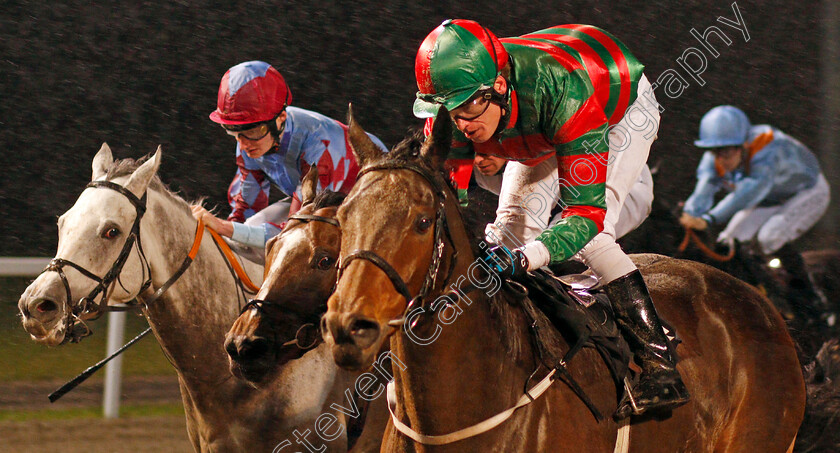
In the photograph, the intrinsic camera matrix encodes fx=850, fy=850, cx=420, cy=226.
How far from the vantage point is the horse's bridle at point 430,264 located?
56.4 inches

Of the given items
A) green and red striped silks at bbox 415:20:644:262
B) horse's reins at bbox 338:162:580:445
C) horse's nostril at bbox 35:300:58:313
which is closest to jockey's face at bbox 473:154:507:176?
green and red striped silks at bbox 415:20:644:262

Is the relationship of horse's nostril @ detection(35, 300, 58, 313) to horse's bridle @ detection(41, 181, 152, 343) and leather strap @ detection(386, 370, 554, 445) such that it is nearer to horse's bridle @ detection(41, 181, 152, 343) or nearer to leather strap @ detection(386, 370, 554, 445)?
horse's bridle @ detection(41, 181, 152, 343)

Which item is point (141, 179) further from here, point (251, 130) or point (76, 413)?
point (76, 413)

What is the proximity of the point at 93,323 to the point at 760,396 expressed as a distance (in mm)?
4242

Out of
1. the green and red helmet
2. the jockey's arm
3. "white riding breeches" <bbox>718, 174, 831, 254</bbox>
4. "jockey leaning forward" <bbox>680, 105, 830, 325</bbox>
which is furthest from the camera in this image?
the jockey's arm

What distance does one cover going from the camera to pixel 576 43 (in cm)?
219

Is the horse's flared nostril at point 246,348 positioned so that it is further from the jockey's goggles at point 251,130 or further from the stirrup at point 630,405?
the jockey's goggles at point 251,130

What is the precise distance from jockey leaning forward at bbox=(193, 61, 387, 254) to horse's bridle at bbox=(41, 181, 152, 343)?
1.02 feet

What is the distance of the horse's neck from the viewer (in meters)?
2.59

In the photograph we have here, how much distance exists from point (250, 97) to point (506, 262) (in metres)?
1.64

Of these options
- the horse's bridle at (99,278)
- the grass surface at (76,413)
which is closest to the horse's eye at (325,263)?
the horse's bridle at (99,278)

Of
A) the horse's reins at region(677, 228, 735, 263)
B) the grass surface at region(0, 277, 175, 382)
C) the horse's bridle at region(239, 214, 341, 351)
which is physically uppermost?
the horse's bridle at region(239, 214, 341, 351)

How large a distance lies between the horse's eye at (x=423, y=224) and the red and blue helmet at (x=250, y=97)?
5.49 ft

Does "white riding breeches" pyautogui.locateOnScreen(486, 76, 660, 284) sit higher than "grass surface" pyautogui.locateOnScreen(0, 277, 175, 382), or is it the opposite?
"white riding breeches" pyautogui.locateOnScreen(486, 76, 660, 284)
